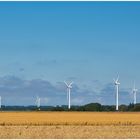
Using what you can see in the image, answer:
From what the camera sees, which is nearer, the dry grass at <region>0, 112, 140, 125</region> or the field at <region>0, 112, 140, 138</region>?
the field at <region>0, 112, 140, 138</region>

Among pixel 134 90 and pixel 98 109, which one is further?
pixel 98 109

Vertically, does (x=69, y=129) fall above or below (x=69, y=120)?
below

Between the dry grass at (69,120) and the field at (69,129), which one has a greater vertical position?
the dry grass at (69,120)

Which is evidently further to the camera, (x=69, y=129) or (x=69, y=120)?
(x=69, y=120)

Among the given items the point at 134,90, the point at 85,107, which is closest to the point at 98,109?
the point at 85,107

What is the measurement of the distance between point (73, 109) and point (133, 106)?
18.7m

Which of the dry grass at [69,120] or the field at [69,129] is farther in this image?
the dry grass at [69,120]

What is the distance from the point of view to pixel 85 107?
608 feet

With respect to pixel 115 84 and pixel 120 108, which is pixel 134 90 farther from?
pixel 120 108

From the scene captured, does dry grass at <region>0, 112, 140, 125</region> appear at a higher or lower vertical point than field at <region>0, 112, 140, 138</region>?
higher

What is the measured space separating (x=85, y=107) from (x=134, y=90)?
6362cm

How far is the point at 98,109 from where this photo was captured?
186000mm

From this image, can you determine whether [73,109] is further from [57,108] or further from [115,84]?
[115,84]

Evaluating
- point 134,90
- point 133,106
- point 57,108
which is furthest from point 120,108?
point 134,90
